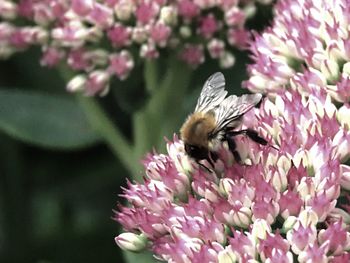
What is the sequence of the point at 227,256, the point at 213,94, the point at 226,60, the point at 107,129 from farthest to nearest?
1. the point at 107,129
2. the point at 226,60
3. the point at 213,94
4. the point at 227,256

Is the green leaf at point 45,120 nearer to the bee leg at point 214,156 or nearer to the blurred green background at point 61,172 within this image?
the blurred green background at point 61,172

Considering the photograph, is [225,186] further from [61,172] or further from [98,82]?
[61,172]

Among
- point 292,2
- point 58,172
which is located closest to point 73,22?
point 292,2

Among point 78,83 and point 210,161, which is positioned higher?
point 78,83

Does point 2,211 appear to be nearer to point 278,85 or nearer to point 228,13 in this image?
point 228,13

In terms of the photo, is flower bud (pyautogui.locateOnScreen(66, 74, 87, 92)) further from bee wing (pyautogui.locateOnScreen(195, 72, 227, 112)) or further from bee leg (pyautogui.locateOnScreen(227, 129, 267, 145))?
bee leg (pyautogui.locateOnScreen(227, 129, 267, 145))

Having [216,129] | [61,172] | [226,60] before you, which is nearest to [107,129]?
[226,60]

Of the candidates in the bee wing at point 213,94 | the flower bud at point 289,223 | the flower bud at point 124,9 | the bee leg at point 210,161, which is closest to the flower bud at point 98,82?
the flower bud at point 124,9

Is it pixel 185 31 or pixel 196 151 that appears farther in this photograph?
pixel 185 31

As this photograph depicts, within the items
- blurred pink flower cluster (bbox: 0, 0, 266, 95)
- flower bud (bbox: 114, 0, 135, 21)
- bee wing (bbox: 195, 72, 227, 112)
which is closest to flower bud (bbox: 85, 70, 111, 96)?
blurred pink flower cluster (bbox: 0, 0, 266, 95)
